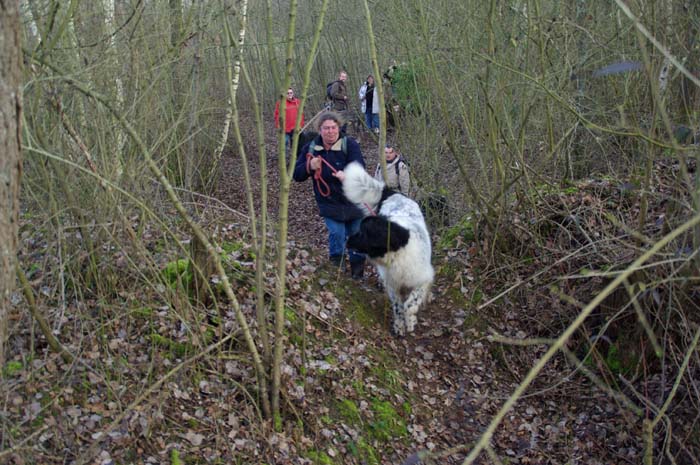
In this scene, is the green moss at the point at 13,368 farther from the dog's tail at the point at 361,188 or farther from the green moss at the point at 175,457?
the dog's tail at the point at 361,188

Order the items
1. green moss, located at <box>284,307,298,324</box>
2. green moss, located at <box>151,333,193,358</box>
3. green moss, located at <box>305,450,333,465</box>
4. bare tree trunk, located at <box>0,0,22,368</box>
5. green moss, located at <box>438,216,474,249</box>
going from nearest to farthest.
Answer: bare tree trunk, located at <box>0,0,22,368</box> < green moss, located at <box>305,450,333,465</box> < green moss, located at <box>151,333,193,358</box> < green moss, located at <box>284,307,298,324</box> < green moss, located at <box>438,216,474,249</box>

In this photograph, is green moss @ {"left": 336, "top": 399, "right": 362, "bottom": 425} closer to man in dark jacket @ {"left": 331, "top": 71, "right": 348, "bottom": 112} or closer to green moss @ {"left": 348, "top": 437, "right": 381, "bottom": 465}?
green moss @ {"left": 348, "top": 437, "right": 381, "bottom": 465}

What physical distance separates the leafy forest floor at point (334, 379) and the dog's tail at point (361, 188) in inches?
38.7

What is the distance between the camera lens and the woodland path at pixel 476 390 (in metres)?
5.14

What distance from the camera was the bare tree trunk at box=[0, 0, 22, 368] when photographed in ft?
6.75

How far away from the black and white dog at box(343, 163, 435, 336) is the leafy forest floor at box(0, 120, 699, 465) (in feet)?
1.23

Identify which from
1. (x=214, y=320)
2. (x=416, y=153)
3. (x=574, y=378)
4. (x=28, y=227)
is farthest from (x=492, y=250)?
(x=28, y=227)

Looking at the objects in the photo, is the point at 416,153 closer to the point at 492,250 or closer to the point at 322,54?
the point at 492,250

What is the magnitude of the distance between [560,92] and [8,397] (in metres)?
5.79

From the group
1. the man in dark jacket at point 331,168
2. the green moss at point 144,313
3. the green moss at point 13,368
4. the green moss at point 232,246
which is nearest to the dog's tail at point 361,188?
the man in dark jacket at point 331,168

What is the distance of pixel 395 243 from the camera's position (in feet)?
18.9

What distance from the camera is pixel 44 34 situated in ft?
12.8

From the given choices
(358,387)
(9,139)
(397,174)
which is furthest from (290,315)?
(9,139)

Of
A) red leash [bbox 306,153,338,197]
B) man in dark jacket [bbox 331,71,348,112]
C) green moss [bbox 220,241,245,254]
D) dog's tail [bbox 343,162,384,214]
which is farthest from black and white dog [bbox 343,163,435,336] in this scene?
man in dark jacket [bbox 331,71,348,112]
